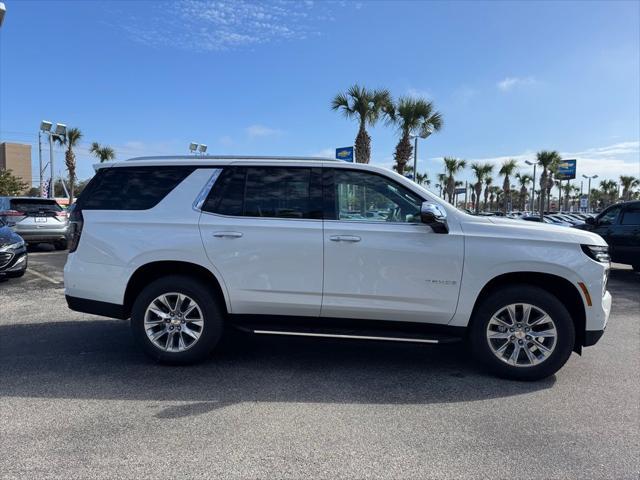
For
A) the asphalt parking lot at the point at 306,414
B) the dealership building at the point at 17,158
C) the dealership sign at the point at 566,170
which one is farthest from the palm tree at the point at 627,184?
the dealership building at the point at 17,158

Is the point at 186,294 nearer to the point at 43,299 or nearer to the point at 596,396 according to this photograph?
the point at 596,396

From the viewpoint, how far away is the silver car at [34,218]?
1294 centimetres

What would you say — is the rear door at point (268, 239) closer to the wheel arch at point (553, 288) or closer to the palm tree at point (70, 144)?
the wheel arch at point (553, 288)

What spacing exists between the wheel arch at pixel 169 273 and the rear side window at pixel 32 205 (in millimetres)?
10735

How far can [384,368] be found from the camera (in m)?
4.60

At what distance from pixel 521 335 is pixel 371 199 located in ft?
6.09

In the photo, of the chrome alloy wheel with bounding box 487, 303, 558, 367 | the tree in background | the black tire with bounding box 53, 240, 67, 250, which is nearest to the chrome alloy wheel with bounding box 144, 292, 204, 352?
the chrome alloy wheel with bounding box 487, 303, 558, 367

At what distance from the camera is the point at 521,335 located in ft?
13.9

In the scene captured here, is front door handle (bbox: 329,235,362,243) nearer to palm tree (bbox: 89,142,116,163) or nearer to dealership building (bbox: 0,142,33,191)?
palm tree (bbox: 89,142,116,163)

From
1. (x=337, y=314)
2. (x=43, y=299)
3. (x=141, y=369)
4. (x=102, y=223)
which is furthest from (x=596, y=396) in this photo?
(x=43, y=299)

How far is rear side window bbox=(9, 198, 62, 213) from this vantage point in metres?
13.0

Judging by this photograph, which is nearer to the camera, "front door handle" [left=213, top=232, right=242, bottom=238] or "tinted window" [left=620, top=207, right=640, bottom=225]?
"front door handle" [left=213, top=232, right=242, bottom=238]

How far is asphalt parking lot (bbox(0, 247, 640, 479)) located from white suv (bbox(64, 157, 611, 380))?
0.43 metres

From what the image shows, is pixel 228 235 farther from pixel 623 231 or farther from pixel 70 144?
pixel 70 144
